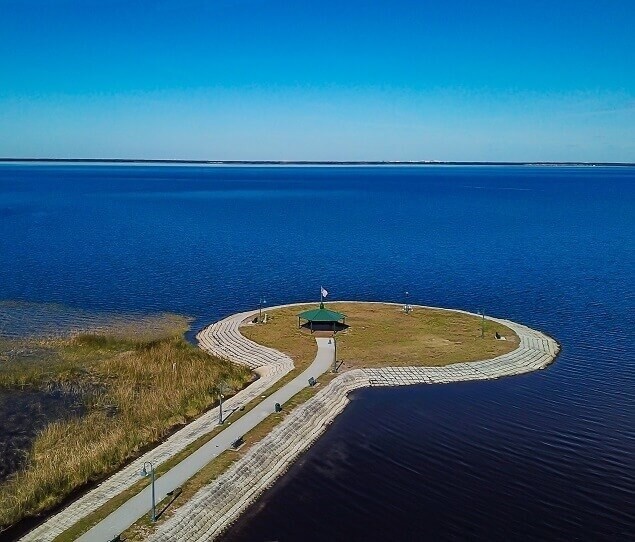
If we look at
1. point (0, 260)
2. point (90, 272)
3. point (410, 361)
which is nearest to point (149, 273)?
point (90, 272)

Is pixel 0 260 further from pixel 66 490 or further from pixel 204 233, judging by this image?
pixel 66 490

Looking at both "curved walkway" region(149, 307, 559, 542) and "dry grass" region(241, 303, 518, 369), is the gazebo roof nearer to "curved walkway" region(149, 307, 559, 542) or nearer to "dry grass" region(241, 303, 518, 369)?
"dry grass" region(241, 303, 518, 369)

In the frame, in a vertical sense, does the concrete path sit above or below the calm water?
above

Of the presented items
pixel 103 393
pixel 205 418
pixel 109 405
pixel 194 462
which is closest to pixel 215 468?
pixel 194 462

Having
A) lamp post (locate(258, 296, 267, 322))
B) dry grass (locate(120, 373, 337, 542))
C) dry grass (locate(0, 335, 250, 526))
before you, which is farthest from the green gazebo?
dry grass (locate(120, 373, 337, 542))

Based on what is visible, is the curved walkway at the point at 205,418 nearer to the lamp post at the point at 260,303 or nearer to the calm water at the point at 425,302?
the lamp post at the point at 260,303
